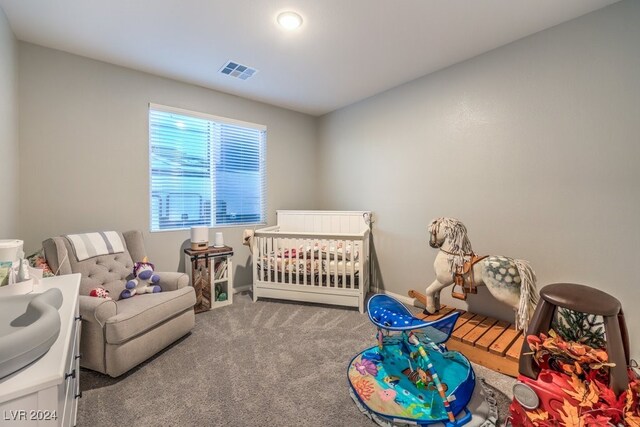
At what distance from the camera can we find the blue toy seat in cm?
155

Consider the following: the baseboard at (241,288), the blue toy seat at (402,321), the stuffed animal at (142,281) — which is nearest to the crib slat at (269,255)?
the baseboard at (241,288)

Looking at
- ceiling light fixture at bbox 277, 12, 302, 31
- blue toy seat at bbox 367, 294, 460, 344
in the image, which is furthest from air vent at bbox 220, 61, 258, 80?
blue toy seat at bbox 367, 294, 460, 344

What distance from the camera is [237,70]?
110 inches

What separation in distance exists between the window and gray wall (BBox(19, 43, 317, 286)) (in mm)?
114

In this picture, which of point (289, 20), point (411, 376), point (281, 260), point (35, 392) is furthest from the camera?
point (281, 260)

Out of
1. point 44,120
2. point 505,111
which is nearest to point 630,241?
point 505,111

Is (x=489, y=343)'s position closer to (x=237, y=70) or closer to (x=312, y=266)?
(x=312, y=266)

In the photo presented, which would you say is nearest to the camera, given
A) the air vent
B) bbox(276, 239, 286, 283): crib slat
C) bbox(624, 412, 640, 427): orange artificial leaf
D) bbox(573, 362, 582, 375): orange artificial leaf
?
bbox(624, 412, 640, 427): orange artificial leaf

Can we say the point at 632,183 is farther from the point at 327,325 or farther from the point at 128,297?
the point at 128,297

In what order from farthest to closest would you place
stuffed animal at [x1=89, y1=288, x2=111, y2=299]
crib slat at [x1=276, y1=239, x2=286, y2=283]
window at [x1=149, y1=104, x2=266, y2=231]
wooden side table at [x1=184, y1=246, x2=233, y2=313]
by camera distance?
crib slat at [x1=276, y1=239, x2=286, y2=283]
window at [x1=149, y1=104, x2=266, y2=231]
wooden side table at [x1=184, y1=246, x2=233, y2=313]
stuffed animal at [x1=89, y1=288, x2=111, y2=299]

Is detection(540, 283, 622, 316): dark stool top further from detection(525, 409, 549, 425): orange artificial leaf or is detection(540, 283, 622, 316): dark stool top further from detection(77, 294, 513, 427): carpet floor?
detection(77, 294, 513, 427): carpet floor

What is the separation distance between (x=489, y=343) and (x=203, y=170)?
3.31 m

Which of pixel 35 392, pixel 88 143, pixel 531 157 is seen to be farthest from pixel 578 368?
pixel 88 143

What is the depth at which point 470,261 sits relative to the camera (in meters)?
2.23
